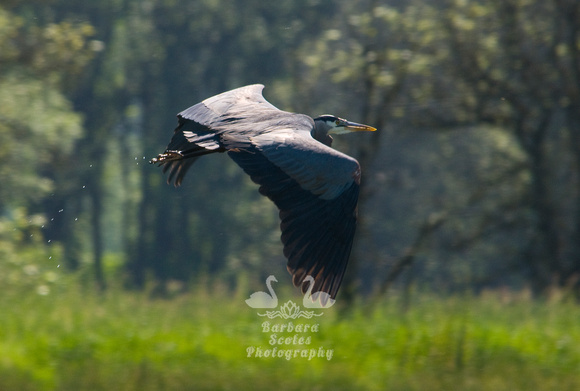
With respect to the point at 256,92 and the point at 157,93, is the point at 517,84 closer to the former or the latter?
the point at 256,92

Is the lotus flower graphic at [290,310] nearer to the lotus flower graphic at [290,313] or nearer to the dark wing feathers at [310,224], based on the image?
the lotus flower graphic at [290,313]

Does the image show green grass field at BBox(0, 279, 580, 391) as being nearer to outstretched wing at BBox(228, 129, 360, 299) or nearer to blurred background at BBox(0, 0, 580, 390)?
blurred background at BBox(0, 0, 580, 390)

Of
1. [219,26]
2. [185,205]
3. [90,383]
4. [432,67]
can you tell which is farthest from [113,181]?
[90,383]

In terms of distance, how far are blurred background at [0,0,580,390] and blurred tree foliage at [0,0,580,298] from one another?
37 mm

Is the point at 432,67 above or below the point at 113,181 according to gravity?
above

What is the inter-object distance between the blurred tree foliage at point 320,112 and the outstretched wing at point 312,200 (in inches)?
104

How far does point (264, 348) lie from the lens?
5723 mm

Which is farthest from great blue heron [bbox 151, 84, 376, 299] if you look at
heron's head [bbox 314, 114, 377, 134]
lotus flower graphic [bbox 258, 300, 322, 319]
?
lotus flower graphic [bbox 258, 300, 322, 319]

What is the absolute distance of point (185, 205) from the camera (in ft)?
62.7

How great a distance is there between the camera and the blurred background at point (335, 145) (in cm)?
722

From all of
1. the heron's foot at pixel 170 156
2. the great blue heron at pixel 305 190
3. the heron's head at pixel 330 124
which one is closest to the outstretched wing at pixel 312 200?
the great blue heron at pixel 305 190

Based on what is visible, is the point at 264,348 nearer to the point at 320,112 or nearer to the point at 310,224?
the point at 310,224

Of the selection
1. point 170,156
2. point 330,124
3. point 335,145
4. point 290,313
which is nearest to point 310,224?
point 170,156

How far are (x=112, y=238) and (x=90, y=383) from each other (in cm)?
1992
